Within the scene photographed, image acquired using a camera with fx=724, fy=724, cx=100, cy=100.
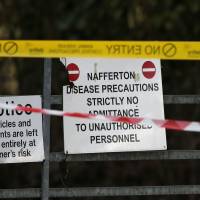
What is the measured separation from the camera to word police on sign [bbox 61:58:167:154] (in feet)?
19.6

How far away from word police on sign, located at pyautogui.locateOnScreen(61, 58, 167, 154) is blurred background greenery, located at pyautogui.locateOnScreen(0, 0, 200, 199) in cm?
338

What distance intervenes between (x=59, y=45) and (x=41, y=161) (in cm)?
99

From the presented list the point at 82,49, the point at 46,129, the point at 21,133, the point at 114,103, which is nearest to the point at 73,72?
the point at 82,49

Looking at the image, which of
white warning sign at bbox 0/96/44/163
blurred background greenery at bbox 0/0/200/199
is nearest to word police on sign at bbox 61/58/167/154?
white warning sign at bbox 0/96/44/163

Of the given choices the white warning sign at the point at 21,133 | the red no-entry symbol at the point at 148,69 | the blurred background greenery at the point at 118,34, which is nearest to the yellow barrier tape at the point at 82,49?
the red no-entry symbol at the point at 148,69

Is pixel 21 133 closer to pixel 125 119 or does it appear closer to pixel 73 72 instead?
pixel 73 72

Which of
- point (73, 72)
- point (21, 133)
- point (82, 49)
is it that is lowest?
point (21, 133)

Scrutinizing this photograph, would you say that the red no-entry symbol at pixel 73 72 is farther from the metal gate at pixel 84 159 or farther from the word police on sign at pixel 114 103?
the metal gate at pixel 84 159

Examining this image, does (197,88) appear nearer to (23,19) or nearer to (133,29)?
(133,29)

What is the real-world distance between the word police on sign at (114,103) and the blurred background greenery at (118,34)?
3377mm

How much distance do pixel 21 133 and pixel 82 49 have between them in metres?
0.87

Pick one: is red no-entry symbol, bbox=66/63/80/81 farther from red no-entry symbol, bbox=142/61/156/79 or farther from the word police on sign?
red no-entry symbol, bbox=142/61/156/79

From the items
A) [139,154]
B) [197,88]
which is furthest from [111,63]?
[197,88]

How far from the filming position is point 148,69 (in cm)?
603
